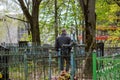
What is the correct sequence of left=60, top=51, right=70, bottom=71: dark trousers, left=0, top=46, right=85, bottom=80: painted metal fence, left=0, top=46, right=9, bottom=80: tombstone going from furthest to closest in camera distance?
left=60, top=51, right=70, bottom=71: dark trousers, left=0, top=46, right=9, bottom=80: tombstone, left=0, top=46, right=85, bottom=80: painted metal fence

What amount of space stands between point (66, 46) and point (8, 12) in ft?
118

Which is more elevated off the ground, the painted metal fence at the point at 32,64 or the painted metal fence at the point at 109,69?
the painted metal fence at the point at 109,69

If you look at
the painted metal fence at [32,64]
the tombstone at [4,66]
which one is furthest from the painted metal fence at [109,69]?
the tombstone at [4,66]

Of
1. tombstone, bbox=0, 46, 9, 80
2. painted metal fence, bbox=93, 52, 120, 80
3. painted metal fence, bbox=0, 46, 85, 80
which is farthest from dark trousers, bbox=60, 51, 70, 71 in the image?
painted metal fence, bbox=93, 52, 120, 80

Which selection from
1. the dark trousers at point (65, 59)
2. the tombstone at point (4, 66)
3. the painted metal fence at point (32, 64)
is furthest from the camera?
the dark trousers at point (65, 59)

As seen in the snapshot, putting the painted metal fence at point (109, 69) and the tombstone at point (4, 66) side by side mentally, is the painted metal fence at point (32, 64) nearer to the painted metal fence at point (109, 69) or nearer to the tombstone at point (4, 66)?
the tombstone at point (4, 66)

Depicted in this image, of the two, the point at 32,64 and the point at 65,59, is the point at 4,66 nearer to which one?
Result: the point at 32,64

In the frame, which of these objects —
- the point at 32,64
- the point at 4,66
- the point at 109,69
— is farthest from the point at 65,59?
the point at 109,69

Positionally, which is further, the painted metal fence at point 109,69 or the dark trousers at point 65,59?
the dark trousers at point 65,59

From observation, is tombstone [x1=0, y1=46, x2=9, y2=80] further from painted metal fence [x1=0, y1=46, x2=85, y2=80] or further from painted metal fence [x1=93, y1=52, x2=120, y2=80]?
painted metal fence [x1=93, y1=52, x2=120, y2=80]

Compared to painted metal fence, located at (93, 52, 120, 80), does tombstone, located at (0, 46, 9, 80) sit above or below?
below

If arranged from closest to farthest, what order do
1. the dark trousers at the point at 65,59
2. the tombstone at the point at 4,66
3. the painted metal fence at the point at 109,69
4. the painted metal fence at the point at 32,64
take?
the painted metal fence at the point at 109,69 → the painted metal fence at the point at 32,64 → the tombstone at the point at 4,66 → the dark trousers at the point at 65,59

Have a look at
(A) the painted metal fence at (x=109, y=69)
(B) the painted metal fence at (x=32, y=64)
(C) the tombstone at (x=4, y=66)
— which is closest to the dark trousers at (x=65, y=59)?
(B) the painted metal fence at (x=32, y=64)

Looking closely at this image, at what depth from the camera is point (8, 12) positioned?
4794 cm
